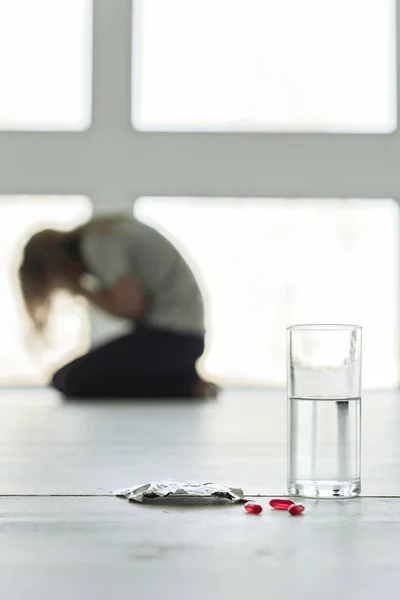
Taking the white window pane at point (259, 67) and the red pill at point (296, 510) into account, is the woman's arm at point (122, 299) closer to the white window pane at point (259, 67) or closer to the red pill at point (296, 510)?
the white window pane at point (259, 67)

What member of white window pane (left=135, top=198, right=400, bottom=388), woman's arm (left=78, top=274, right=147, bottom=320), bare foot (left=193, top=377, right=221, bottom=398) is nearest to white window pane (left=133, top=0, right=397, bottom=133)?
white window pane (left=135, top=198, right=400, bottom=388)

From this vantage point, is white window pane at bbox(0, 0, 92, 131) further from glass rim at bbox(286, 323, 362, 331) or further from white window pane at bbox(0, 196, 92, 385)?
glass rim at bbox(286, 323, 362, 331)

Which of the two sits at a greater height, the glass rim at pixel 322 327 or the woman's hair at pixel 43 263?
the glass rim at pixel 322 327

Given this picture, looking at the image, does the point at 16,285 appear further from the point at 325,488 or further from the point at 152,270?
the point at 325,488

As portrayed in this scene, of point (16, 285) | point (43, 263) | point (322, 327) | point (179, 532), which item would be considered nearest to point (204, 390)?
point (43, 263)

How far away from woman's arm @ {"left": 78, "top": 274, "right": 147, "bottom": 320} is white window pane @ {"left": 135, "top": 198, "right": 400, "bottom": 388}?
966mm

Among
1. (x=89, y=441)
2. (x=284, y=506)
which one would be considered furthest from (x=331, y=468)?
(x=89, y=441)

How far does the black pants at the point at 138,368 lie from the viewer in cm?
346

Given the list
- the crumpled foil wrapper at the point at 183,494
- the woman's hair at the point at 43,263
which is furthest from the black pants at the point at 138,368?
the crumpled foil wrapper at the point at 183,494

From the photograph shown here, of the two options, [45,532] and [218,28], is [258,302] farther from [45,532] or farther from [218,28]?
[45,532]

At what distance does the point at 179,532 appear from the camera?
2.97 ft

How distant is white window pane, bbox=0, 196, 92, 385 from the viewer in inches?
178

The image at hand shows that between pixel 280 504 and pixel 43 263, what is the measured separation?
2662mm

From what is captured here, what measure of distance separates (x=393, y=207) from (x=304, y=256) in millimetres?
442
